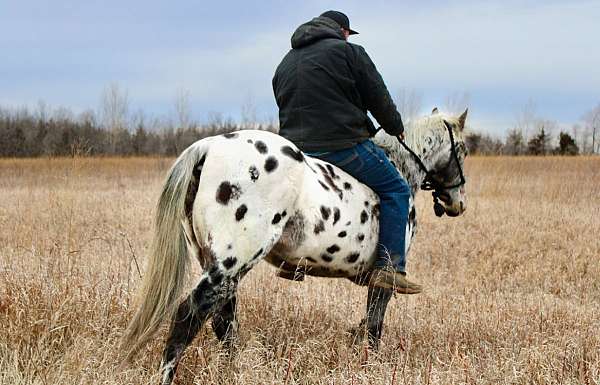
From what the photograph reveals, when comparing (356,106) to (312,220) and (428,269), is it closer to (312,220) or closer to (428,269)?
(312,220)

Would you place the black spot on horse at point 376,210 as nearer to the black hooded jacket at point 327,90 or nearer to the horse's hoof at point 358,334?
the black hooded jacket at point 327,90

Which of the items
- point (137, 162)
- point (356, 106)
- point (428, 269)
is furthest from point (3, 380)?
point (137, 162)

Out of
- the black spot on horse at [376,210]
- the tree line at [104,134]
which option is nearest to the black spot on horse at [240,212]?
the black spot on horse at [376,210]

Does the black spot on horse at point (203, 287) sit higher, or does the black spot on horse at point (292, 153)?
the black spot on horse at point (292, 153)

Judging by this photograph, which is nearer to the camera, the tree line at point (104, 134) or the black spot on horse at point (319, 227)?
the black spot on horse at point (319, 227)

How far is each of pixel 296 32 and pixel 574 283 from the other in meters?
5.01

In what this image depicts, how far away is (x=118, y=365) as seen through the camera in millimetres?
3357

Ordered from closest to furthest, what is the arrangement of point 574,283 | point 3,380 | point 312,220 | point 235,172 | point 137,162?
point 3,380, point 235,172, point 312,220, point 574,283, point 137,162

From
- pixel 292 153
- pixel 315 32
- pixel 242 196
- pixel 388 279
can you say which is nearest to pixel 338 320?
pixel 388 279

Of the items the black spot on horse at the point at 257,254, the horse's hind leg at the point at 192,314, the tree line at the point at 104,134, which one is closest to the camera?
the horse's hind leg at the point at 192,314

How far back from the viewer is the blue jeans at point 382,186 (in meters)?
4.08

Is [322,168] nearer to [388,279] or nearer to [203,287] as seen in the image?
[388,279]

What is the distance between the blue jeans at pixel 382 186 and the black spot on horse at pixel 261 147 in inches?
27.4

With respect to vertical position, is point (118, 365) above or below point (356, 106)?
below
